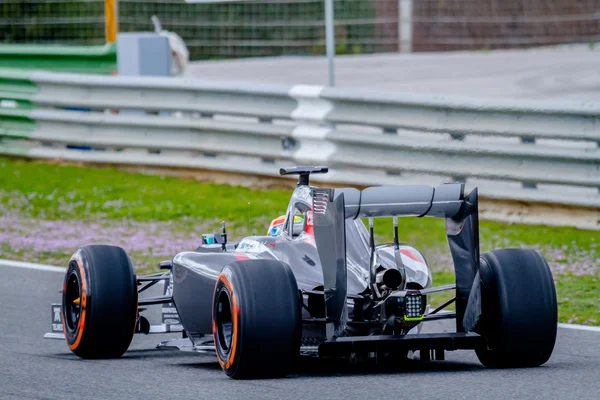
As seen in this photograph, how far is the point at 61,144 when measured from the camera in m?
15.5

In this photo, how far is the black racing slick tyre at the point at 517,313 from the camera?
6422 mm

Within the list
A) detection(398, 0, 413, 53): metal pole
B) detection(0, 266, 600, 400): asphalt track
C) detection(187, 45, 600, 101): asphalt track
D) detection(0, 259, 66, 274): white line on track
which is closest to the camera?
detection(0, 266, 600, 400): asphalt track

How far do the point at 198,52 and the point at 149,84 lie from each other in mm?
16160

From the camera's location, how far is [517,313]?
21.1 ft

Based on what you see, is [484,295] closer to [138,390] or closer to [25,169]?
[138,390]

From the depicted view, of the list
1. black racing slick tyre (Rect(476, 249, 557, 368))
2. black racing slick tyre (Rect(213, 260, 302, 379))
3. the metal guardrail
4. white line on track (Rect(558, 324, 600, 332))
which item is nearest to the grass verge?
white line on track (Rect(558, 324, 600, 332))

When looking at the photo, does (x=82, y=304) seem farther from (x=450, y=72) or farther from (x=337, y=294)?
(x=450, y=72)

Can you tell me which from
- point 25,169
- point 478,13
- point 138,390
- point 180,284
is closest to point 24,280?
point 180,284

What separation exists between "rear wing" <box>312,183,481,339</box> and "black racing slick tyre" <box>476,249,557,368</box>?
4.2 inches

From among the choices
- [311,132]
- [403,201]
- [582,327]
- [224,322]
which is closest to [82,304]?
[224,322]

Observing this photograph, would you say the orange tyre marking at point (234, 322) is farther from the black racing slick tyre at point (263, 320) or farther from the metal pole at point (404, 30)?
the metal pole at point (404, 30)

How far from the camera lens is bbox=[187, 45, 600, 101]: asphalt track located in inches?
835

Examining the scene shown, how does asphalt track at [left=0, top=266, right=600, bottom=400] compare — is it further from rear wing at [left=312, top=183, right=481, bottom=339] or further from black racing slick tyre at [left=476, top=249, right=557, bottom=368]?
rear wing at [left=312, top=183, right=481, bottom=339]

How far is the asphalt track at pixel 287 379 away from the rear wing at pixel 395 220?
319 mm
